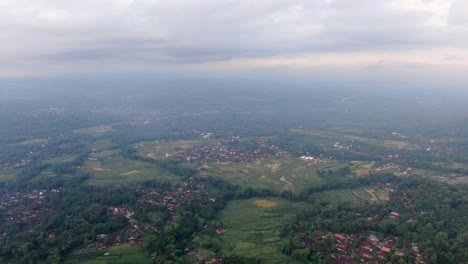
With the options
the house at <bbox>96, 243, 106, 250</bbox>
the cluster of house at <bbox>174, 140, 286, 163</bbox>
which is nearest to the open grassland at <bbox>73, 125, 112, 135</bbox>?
the cluster of house at <bbox>174, 140, 286, 163</bbox>

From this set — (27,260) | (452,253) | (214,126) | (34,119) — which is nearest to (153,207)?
(27,260)

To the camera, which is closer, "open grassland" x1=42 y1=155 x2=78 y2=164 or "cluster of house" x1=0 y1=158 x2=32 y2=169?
"cluster of house" x1=0 y1=158 x2=32 y2=169

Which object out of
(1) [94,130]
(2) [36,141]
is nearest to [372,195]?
(2) [36,141]

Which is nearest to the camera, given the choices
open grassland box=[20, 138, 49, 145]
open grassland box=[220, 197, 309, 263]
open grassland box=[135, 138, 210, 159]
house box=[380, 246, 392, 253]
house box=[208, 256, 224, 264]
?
house box=[208, 256, 224, 264]

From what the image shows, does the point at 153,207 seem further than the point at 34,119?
No

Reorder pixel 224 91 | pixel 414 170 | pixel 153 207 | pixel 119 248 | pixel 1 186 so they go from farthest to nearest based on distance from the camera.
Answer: pixel 224 91, pixel 414 170, pixel 1 186, pixel 153 207, pixel 119 248

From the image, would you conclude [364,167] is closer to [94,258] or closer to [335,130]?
[335,130]

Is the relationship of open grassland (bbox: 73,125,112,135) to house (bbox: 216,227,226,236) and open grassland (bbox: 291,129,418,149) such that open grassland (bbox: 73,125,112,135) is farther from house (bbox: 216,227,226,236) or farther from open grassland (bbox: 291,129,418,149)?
house (bbox: 216,227,226,236)
